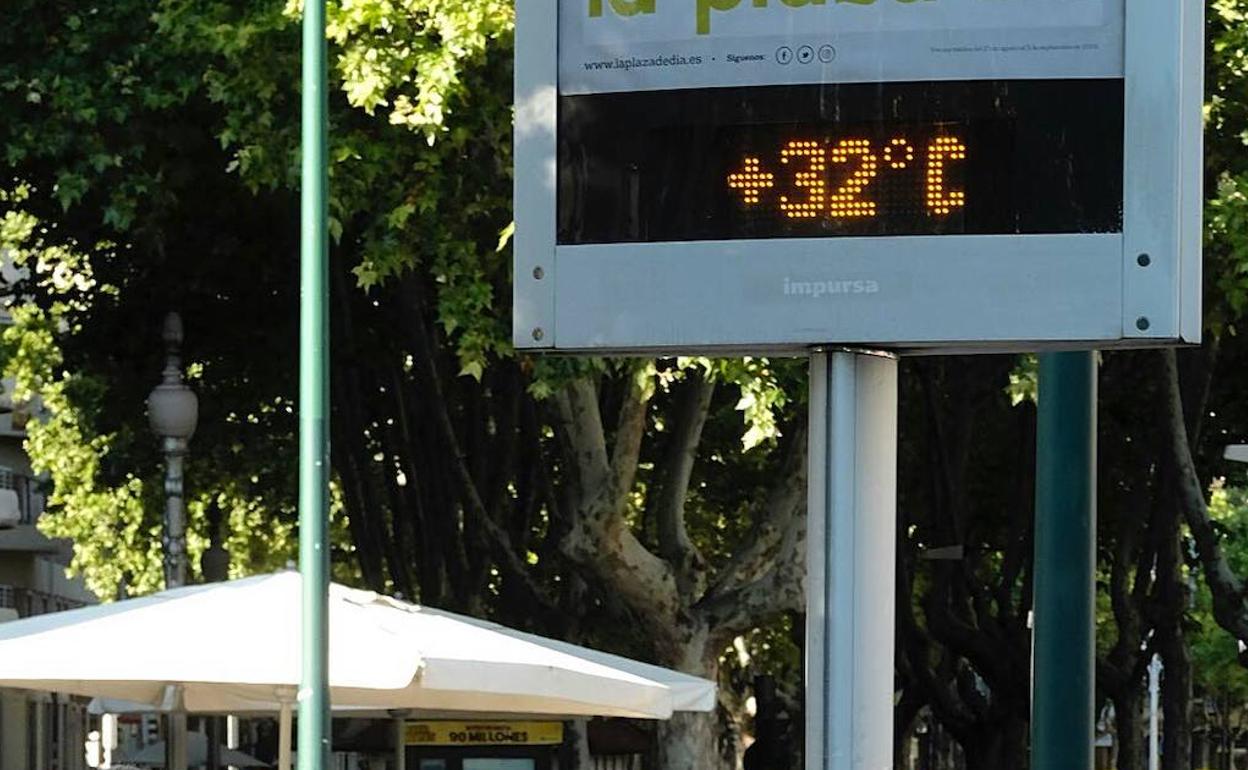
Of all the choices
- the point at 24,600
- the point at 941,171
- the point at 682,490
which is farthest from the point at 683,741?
the point at 24,600

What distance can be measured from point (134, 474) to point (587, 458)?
11967mm

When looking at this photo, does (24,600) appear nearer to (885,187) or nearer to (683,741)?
(683,741)

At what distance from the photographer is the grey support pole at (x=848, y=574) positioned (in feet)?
19.4

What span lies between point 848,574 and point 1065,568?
143 inches

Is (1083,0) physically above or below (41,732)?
above

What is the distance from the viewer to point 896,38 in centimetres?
596

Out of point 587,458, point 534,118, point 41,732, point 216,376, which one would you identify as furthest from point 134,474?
point 534,118

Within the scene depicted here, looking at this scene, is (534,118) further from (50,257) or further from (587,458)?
(50,257)

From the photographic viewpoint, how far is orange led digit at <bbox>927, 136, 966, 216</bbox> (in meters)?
5.94

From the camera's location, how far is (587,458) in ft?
71.1

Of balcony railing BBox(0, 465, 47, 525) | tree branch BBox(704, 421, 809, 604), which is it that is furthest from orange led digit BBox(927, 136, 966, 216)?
balcony railing BBox(0, 465, 47, 525)

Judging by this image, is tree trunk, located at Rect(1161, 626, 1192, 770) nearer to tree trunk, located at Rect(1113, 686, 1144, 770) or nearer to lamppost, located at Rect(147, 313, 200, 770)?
Answer: tree trunk, located at Rect(1113, 686, 1144, 770)

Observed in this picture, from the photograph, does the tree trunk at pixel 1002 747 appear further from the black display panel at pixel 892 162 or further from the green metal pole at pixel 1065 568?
the black display panel at pixel 892 162

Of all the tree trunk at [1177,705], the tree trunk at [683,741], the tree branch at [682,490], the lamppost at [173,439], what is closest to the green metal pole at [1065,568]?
the lamppost at [173,439]
